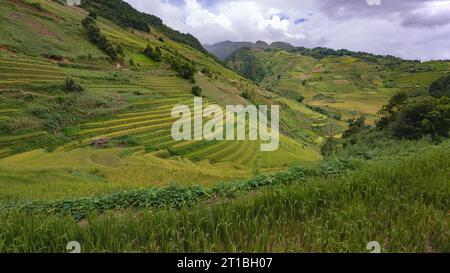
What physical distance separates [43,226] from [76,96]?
81.2 feet

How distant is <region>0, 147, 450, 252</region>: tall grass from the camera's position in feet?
10.2

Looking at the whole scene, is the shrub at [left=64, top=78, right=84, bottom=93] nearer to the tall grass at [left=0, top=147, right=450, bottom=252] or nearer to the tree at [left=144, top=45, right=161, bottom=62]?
the tall grass at [left=0, top=147, right=450, bottom=252]

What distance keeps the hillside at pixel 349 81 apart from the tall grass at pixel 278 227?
79.8 meters

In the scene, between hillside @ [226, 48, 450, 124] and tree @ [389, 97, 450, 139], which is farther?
hillside @ [226, 48, 450, 124]

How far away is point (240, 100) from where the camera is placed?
2079 inches

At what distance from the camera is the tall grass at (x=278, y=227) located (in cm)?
312

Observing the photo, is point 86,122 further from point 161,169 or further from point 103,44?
point 103,44

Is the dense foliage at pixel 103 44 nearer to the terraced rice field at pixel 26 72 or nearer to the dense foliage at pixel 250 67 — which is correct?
the terraced rice field at pixel 26 72

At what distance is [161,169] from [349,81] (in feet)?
411

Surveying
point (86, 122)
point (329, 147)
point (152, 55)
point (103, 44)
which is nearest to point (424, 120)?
point (329, 147)

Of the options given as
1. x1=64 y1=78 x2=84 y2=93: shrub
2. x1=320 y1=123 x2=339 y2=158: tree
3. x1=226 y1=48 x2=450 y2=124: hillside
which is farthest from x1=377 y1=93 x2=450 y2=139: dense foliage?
x1=226 y1=48 x2=450 y2=124: hillside

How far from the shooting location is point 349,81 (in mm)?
125188

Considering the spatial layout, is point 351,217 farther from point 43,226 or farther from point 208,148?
point 208,148

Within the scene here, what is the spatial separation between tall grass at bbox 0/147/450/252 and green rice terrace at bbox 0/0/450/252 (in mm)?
20
